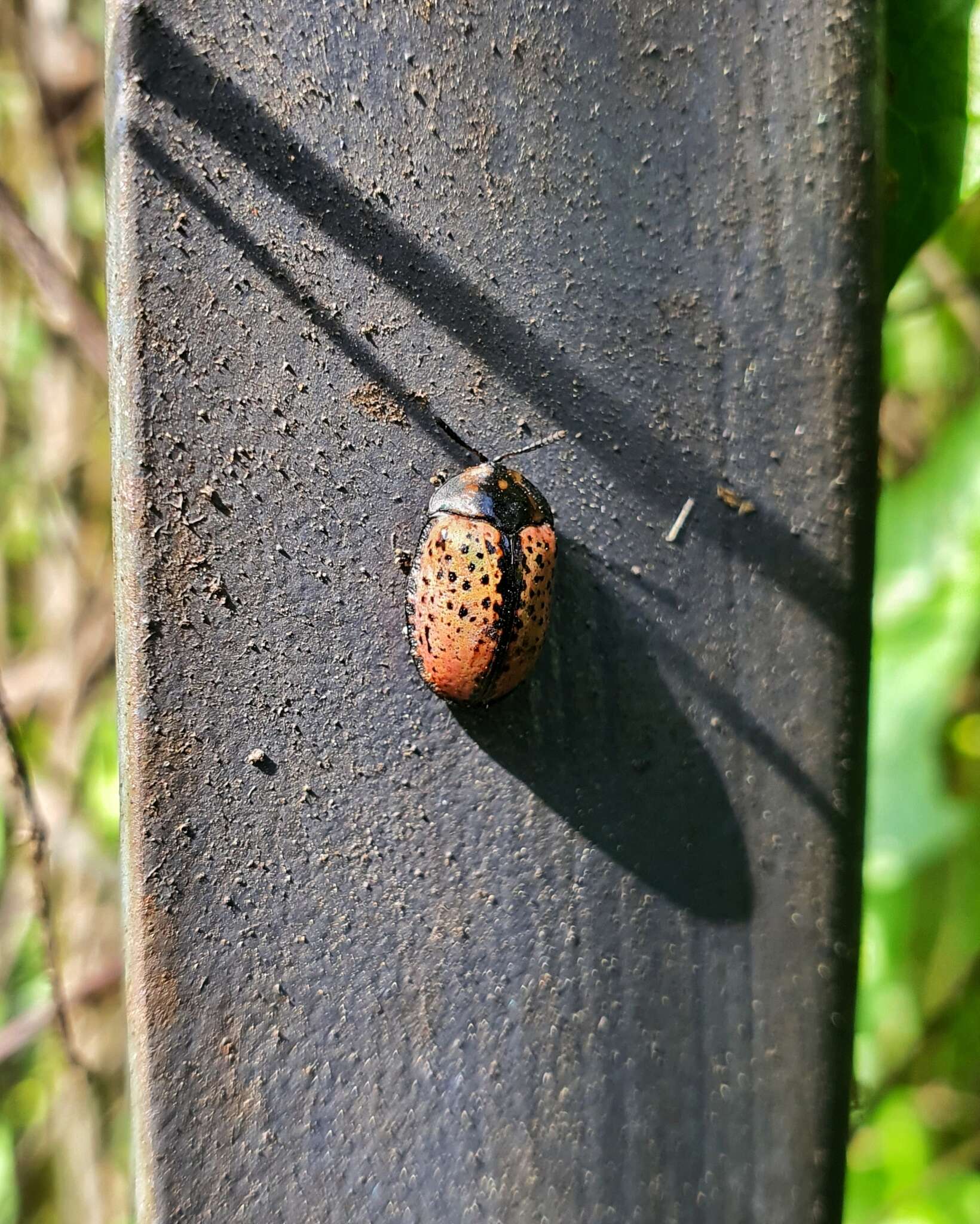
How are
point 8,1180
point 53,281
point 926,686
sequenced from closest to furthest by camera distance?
point 53,281, point 926,686, point 8,1180

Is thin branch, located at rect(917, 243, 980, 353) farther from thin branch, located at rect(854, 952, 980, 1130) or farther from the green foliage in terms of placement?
thin branch, located at rect(854, 952, 980, 1130)

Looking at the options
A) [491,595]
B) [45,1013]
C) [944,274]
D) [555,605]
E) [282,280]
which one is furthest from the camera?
[944,274]

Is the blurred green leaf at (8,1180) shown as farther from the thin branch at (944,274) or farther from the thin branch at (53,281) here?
the thin branch at (944,274)

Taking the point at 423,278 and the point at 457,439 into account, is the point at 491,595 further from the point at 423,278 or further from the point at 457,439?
the point at 423,278

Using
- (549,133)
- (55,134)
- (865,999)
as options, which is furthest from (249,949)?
(55,134)

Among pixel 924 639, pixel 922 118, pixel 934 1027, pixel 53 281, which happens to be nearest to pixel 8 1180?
pixel 53 281

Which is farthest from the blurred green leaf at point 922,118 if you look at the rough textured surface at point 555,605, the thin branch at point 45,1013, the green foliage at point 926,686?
the thin branch at point 45,1013

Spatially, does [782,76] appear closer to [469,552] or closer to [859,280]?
[859,280]

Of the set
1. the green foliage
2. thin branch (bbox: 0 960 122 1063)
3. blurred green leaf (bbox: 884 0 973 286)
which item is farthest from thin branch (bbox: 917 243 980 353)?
thin branch (bbox: 0 960 122 1063)
